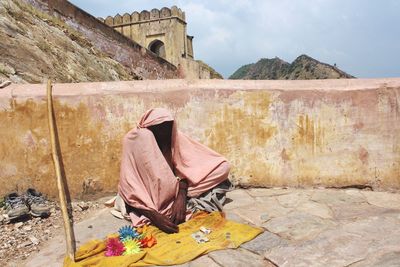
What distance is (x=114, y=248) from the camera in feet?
10.2

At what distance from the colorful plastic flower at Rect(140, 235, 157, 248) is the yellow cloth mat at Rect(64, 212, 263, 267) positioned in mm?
40

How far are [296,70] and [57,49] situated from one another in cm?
1471

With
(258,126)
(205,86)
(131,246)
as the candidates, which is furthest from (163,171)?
Result: (258,126)

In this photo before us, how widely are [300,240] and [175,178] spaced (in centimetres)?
119

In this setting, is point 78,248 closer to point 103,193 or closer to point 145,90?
point 103,193

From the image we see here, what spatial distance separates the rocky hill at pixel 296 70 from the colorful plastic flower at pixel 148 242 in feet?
44.6

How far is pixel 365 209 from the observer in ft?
12.7

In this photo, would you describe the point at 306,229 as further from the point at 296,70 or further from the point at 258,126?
the point at 296,70

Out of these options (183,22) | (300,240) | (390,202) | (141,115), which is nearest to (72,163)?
(141,115)

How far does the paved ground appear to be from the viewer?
2.98 meters

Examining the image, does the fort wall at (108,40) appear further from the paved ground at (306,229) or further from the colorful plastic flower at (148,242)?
the colorful plastic flower at (148,242)

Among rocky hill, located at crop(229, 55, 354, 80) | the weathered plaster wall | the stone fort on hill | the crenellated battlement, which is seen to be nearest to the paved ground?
the weathered plaster wall

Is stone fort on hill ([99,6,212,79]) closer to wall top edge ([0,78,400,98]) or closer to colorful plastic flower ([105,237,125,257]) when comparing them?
wall top edge ([0,78,400,98])

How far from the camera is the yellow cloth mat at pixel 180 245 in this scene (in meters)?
2.96
